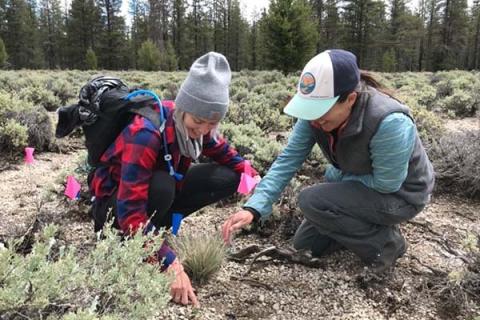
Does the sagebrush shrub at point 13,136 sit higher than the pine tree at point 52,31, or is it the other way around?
the pine tree at point 52,31

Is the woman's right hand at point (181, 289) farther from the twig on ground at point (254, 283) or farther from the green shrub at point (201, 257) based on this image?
the twig on ground at point (254, 283)

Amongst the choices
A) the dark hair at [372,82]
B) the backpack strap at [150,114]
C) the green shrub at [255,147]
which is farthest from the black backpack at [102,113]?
the green shrub at [255,147]

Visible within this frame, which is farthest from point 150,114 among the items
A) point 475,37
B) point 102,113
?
point 475,37

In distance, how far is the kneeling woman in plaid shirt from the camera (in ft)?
6.71

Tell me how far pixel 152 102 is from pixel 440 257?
190 cm

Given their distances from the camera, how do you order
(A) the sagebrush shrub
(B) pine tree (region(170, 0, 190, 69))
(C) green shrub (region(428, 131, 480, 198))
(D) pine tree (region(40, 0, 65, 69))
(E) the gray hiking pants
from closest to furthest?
(E) the gray hiking pants
(C) green shrub (region(428, 131, 480, 198))
(A) the sagebrush shrub
(B) pine tree (region(170, 0, 190, 69))
(D) pine tree (region(40, 0, 65, 69))

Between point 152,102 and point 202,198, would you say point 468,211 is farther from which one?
point 152,102

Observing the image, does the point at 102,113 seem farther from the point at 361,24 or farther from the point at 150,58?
the point at 361,24

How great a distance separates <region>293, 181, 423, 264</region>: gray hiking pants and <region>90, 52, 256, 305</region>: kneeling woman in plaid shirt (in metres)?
0.71

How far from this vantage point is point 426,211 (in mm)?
3389

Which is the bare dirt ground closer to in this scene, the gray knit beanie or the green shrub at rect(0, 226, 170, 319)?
the green shrub at rect(0, 226, 170, 319)

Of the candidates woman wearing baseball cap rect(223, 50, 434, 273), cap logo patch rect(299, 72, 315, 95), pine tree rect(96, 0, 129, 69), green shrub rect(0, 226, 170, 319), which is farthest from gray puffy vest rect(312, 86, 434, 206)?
pine tree rect(96, 0, 129, 69)

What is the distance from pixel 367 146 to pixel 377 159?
8cm

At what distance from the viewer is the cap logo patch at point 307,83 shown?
2049mm
